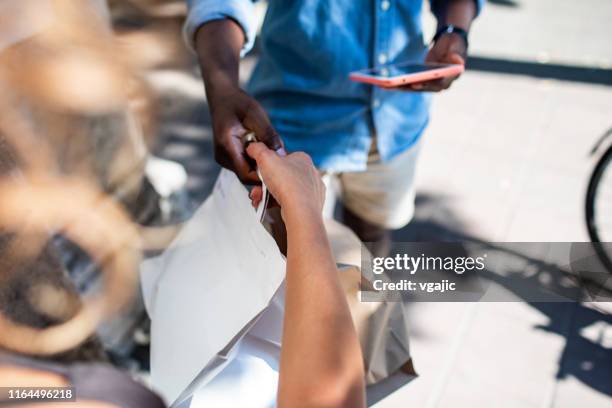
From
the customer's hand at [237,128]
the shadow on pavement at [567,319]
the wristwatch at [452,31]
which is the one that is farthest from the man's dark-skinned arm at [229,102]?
the shadow on pavement at [567,319]

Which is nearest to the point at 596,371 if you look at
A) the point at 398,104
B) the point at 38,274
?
the point at 398,104

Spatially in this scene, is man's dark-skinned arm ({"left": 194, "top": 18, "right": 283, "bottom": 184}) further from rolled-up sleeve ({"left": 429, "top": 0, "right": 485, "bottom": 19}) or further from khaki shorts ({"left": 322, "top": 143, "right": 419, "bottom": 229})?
rolled-up sleeve ({"left": 429, "top": 0, "right": 485, "bottom": 19})

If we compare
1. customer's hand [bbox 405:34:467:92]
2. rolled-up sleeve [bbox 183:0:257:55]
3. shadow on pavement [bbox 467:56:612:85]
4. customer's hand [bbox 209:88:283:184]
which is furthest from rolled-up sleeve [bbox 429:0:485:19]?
shadow on pavement [bbox 467:56:612:85]

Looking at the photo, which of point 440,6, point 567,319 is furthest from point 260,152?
point 567,319

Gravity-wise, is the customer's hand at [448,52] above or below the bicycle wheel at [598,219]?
above

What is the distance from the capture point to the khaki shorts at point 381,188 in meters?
1.69

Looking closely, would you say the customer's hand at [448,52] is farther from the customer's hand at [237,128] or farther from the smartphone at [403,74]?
the customer's hand at [237,128]

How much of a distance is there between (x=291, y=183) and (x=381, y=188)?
35.1 inches

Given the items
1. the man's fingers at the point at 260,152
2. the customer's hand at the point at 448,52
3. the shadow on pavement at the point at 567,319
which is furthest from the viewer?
the shadow on pavement at the point at 567,319

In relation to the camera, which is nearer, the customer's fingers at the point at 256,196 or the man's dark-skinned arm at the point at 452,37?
the customer's fingers at the point at 256,196

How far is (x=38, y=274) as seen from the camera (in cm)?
146

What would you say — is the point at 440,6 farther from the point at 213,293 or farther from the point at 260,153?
the point at 213,293

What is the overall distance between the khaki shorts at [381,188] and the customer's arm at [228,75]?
0.46 metres

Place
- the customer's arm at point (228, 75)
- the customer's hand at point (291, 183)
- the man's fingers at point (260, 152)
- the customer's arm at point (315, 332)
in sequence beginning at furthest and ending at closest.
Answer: the customer's arm at point (228, 75) → the man's fingers at point (260, 152) → the customer's hand at point (291, 183) → the customer's arm at point (315, 332)
